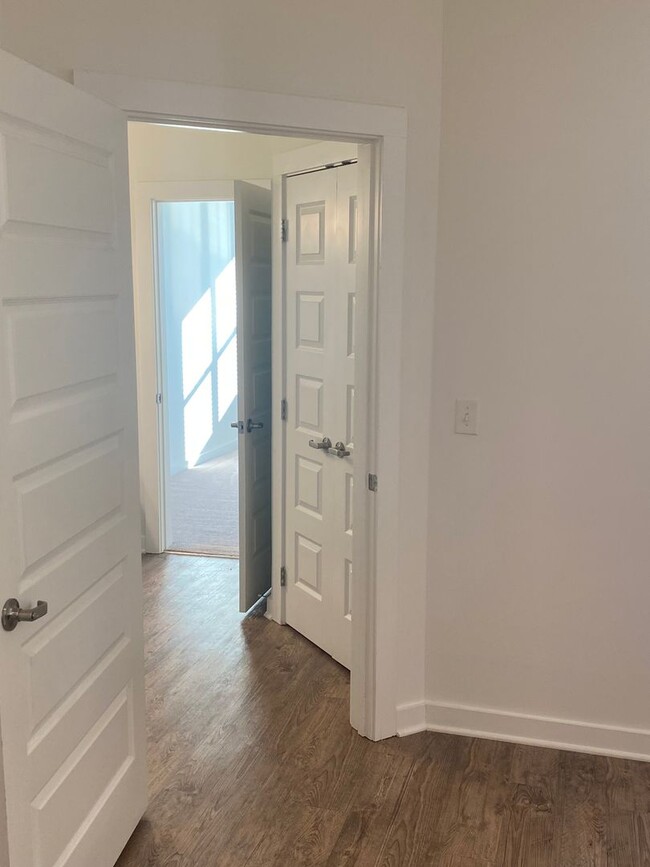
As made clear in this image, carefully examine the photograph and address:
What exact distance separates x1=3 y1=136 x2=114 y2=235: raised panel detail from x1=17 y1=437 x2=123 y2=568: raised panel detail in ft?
1.78

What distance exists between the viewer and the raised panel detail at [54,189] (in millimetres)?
1584

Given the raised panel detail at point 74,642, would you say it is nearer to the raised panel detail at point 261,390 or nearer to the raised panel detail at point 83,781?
the raised panel detail at point 83,781

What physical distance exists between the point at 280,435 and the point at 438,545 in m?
1.09

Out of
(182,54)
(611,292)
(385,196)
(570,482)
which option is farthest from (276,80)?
(570,482)

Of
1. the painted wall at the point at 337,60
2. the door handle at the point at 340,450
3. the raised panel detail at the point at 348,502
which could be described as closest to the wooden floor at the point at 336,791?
the painted wall at the point at 337,60

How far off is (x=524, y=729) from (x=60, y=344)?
6.83 feet

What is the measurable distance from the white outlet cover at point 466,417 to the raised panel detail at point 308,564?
101 cm

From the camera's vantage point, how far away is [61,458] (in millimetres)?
1809

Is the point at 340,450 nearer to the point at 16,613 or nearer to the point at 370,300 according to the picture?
the point at 370,300

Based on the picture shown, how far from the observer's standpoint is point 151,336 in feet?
14.6

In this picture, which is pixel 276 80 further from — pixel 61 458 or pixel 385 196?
pixel 61 458

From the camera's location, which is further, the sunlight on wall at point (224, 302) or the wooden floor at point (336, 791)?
the sunlight on wall at point (224, 302)

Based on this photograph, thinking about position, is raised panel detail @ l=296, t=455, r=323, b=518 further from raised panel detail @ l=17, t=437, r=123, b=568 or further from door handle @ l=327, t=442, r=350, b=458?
raised panel detail @ l=17, t=437, r=123, b=568

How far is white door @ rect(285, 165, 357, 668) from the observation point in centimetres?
312
